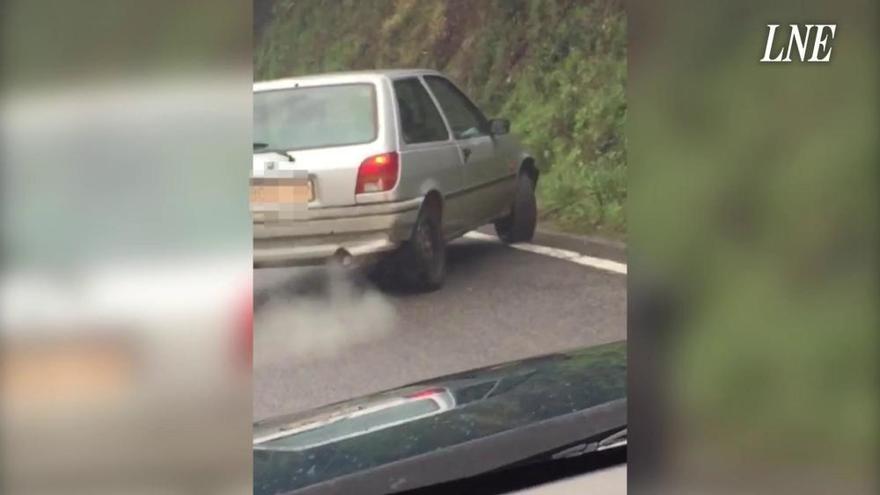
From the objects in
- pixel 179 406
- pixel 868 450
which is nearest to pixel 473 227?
pixel 179 406

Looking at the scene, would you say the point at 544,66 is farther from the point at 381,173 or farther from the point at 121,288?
the point at 121,288

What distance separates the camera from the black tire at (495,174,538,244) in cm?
470

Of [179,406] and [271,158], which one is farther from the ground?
[271,158]

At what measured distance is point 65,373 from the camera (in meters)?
4.37

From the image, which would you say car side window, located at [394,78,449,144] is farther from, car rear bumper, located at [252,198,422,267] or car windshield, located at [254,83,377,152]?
car rear bumper, located at [252,198,422,267]

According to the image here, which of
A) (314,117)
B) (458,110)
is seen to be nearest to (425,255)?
(458,110)

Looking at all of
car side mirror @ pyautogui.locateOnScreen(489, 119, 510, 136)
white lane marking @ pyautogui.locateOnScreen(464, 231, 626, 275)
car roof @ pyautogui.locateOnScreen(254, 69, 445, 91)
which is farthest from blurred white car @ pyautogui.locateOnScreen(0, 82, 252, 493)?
white lane marking @ pyautogui.locateOnScreen(464, 231, 626, 275)

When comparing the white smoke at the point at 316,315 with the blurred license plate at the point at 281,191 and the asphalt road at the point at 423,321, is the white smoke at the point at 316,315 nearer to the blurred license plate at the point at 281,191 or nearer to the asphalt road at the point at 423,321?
the asphalt road at the point at 423,321

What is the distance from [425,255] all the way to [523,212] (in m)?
0.46

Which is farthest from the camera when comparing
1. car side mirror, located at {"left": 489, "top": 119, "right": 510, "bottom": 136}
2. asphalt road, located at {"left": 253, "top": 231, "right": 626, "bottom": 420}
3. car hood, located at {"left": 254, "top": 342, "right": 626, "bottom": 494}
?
car side mirror, located at {"left": 489, "top": 119, "right": 510, "bottom": 136}

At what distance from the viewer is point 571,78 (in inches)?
188

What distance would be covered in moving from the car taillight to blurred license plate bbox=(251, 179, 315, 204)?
0.20 m

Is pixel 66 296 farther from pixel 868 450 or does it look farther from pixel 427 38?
pixel 868 450

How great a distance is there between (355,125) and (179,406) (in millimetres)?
1286
